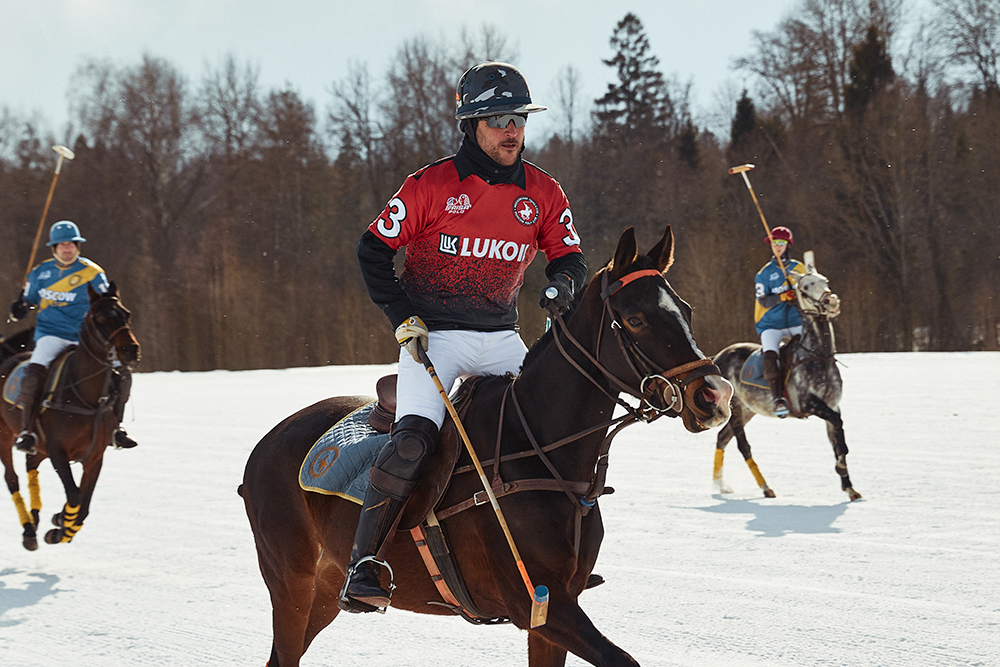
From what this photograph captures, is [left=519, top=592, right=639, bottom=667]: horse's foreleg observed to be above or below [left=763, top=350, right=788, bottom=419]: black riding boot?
below

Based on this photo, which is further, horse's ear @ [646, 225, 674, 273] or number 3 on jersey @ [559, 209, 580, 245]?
number 3 on jersey @ [559, 209, 580, 245]

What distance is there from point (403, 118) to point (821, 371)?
100 ft

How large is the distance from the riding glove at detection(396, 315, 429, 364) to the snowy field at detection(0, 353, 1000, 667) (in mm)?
2284

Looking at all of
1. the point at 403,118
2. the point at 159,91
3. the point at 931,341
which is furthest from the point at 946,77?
the point at 159,91

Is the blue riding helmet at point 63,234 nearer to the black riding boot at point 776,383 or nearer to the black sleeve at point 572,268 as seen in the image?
the black sleeve at point 572,268

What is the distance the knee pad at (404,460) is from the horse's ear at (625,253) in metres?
0.96

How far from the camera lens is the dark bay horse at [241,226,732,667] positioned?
3.06 m

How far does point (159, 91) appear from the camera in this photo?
38438 millimetres

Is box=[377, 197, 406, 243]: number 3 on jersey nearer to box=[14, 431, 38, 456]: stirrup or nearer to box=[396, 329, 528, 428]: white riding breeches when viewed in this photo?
box=[396, 329, 528, 428]: white riding breeches

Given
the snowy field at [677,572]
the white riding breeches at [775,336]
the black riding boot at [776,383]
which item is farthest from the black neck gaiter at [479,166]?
the white riding breeches at [775,336]

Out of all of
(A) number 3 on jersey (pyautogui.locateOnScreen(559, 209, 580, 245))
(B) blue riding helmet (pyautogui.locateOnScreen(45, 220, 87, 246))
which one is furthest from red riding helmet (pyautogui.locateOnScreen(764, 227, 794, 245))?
(B) blue riding helmet (pyautogui.locateOnScreen(45, 220, 87, 246))

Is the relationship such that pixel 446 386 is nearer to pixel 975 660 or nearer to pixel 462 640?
pixel 462 640

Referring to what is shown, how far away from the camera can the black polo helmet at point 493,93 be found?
3568 millimetres

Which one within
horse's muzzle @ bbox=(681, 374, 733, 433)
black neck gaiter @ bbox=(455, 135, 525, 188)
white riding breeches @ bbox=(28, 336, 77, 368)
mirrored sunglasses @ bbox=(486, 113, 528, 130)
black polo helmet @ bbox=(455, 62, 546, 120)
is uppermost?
black polo helmet @ bbox=(455, 62, 546, 120)
